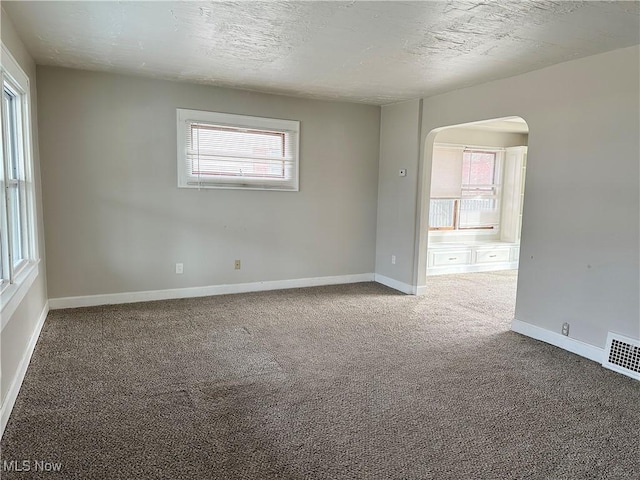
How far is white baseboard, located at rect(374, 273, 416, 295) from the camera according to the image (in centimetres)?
→ 520

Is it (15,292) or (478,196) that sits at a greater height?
(478,196)

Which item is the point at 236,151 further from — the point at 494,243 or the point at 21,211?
the point at 494,243

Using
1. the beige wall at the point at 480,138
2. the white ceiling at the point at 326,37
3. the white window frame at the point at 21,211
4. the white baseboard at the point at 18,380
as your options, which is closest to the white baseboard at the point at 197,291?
the white baseboard at the point at 18,380

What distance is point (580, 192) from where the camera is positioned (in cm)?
331

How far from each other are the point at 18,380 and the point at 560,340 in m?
3.88

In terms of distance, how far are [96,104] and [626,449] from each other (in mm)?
4787

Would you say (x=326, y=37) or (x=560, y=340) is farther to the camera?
(x=560, y=340)

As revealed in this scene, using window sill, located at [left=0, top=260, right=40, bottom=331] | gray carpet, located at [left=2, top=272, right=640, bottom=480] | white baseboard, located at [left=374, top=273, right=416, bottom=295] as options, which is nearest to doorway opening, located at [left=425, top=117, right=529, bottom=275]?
white baseboard, located at [left=374, top=273, right=416, bottom=295]

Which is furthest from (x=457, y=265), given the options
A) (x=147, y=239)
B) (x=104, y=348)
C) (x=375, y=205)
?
(x=104, y=348)

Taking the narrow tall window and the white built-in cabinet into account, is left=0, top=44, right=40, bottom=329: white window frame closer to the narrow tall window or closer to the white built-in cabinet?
the narrow tall window

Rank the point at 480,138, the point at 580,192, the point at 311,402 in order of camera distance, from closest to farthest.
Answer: the point at 311,402 → the point at 580,192 → the point at 480,138

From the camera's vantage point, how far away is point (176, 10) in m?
2.48

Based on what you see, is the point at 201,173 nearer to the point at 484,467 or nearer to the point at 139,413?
the point at 139,413

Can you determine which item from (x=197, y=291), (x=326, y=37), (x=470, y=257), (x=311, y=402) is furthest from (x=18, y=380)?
(x=470, y=257)
